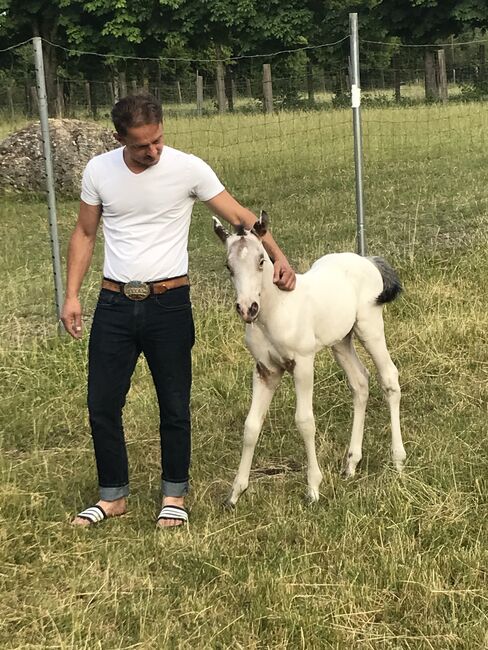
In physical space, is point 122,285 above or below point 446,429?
above

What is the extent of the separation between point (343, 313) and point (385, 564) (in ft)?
4.58

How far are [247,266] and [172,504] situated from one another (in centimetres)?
129

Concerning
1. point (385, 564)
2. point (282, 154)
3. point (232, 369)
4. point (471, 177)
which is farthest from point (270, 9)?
point (385, 564)

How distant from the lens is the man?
3619 mm

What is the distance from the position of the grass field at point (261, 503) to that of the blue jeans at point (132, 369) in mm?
248

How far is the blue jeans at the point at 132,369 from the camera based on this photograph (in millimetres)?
3729

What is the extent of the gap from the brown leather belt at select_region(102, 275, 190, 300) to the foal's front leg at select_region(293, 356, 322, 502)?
2.46 ft

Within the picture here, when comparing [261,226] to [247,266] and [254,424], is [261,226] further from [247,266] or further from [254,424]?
[254,424]

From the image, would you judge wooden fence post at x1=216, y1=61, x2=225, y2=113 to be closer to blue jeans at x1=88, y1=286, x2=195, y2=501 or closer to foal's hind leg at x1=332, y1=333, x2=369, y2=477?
foal's hind leg at x1=332, y1=333, x2=369, y2=477

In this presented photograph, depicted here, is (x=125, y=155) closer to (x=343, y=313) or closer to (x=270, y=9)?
(x=343, y=313)

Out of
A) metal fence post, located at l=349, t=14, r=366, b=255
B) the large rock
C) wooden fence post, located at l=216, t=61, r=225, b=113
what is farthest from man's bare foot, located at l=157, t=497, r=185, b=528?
the large rock

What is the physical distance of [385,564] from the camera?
10.7 ft

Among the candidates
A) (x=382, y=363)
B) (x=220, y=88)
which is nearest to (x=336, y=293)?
(x=382, y=363)

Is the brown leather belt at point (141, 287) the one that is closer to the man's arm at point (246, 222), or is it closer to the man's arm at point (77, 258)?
the man's arm at point (77, 258)
